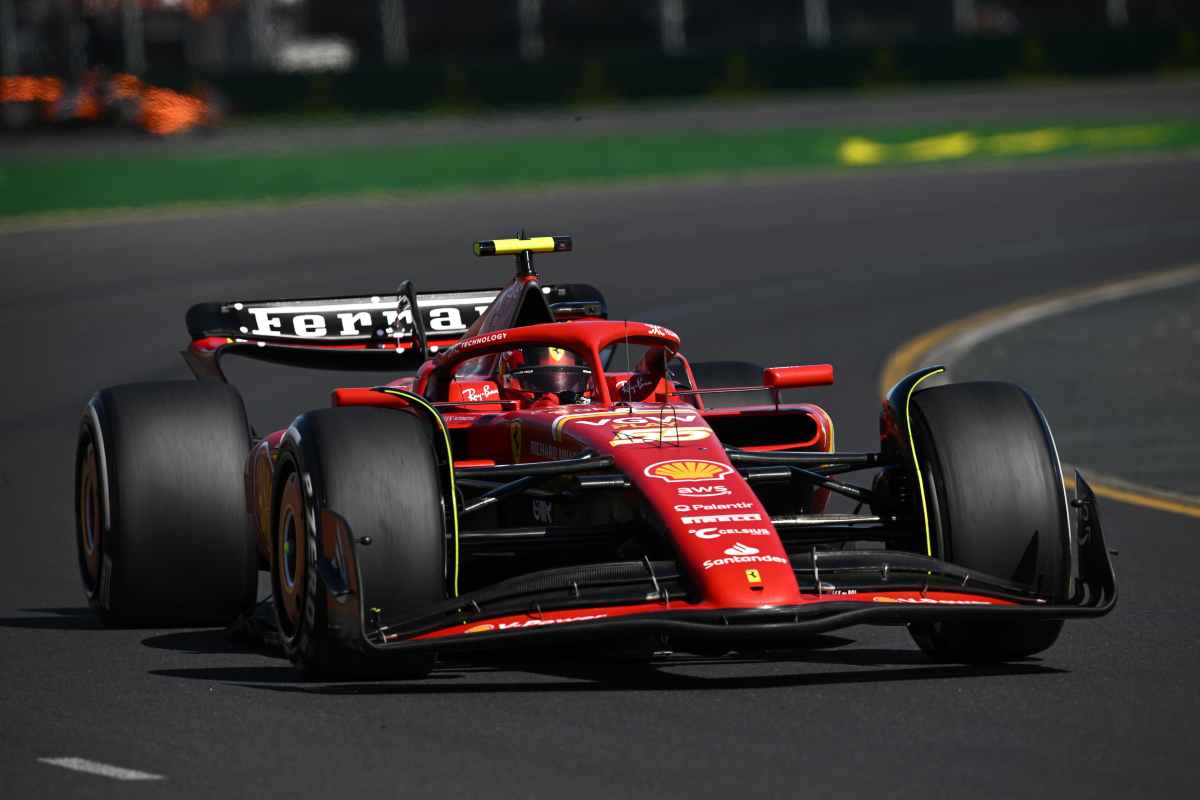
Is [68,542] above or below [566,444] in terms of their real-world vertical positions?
below

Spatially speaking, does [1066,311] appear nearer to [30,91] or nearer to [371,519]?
[371,519]

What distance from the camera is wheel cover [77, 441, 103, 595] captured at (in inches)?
376

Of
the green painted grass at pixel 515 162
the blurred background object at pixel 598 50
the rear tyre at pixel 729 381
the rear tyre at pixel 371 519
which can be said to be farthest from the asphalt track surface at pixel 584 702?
the blurred background object at pixel 598 50

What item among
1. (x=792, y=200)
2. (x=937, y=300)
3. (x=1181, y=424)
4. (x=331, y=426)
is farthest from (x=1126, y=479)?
(x=792, y=200)

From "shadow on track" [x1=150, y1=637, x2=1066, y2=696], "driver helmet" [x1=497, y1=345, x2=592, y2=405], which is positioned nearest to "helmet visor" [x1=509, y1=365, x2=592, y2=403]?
"driver helmet" [x1=497, y1=345, x2=592, y2=405]

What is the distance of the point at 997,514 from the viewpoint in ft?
26.4

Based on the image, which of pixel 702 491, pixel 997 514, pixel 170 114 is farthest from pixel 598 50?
pixel 702 491

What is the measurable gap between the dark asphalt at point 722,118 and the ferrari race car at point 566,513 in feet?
111

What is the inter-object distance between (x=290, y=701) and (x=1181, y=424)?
885cm

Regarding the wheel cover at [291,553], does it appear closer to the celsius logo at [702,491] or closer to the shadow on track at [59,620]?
the shadow on track at [59,620]

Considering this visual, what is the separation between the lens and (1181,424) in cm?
1498

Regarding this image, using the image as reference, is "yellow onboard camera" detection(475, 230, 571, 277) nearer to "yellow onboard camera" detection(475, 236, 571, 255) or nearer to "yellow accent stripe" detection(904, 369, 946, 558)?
"yellow onboard camera" detection(475, 236, 571, 255)

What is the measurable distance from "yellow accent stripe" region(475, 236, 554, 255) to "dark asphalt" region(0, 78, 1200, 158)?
3256cm

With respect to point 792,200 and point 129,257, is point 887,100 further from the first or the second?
point 129,257
